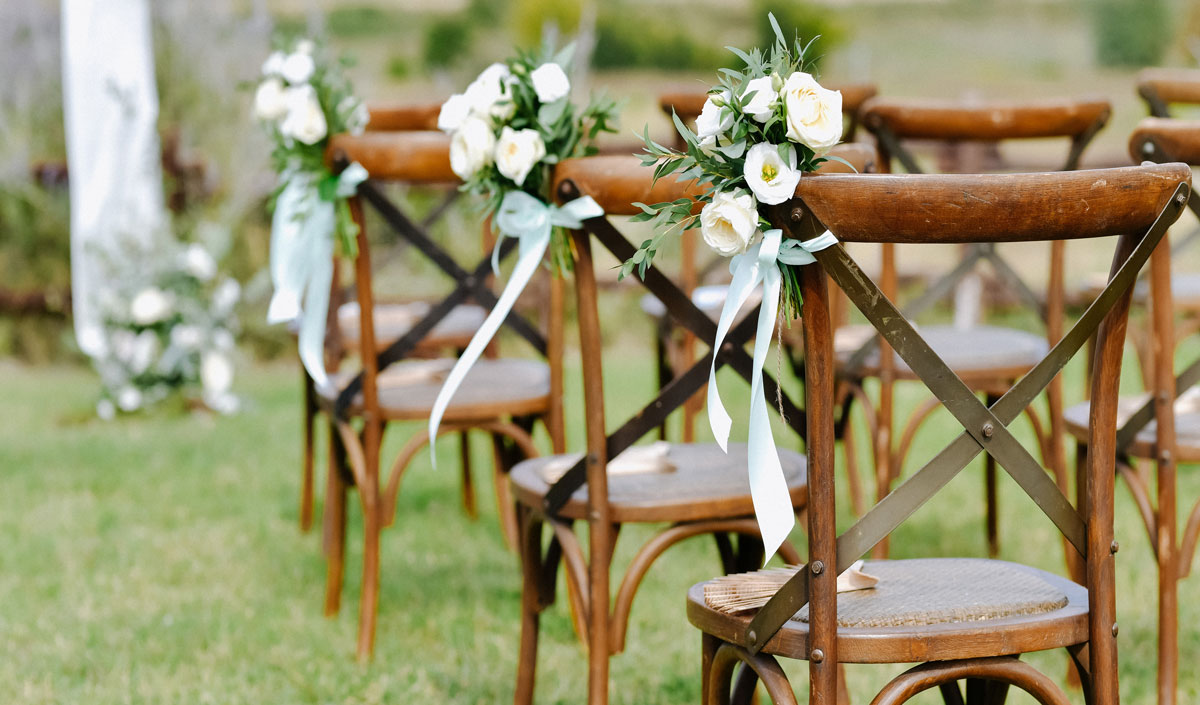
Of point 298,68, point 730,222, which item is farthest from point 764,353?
point 298,68

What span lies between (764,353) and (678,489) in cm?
76

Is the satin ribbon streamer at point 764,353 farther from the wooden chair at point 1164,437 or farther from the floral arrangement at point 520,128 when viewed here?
the wooden chair at point 1164,437

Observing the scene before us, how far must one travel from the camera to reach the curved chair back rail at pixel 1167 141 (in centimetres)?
258

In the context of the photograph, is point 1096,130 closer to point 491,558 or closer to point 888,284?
point 888,284

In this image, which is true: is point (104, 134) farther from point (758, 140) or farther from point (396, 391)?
point (758, 140)

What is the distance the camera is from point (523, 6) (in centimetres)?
2170

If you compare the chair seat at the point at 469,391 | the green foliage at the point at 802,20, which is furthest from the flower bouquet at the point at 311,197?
the green foliage at the point at 802,20

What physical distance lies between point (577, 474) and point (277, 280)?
1.35 m

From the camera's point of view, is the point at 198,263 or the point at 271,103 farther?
the point at 198,263

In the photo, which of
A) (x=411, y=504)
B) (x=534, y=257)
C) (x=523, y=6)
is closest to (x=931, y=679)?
(x=534, y=257)

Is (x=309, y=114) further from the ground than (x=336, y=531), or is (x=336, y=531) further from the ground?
(x=309, y=114)

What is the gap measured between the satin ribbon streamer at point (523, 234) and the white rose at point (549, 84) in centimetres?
20

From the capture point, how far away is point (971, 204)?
1639mm

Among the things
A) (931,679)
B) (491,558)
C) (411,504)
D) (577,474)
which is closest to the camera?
(931,679)
